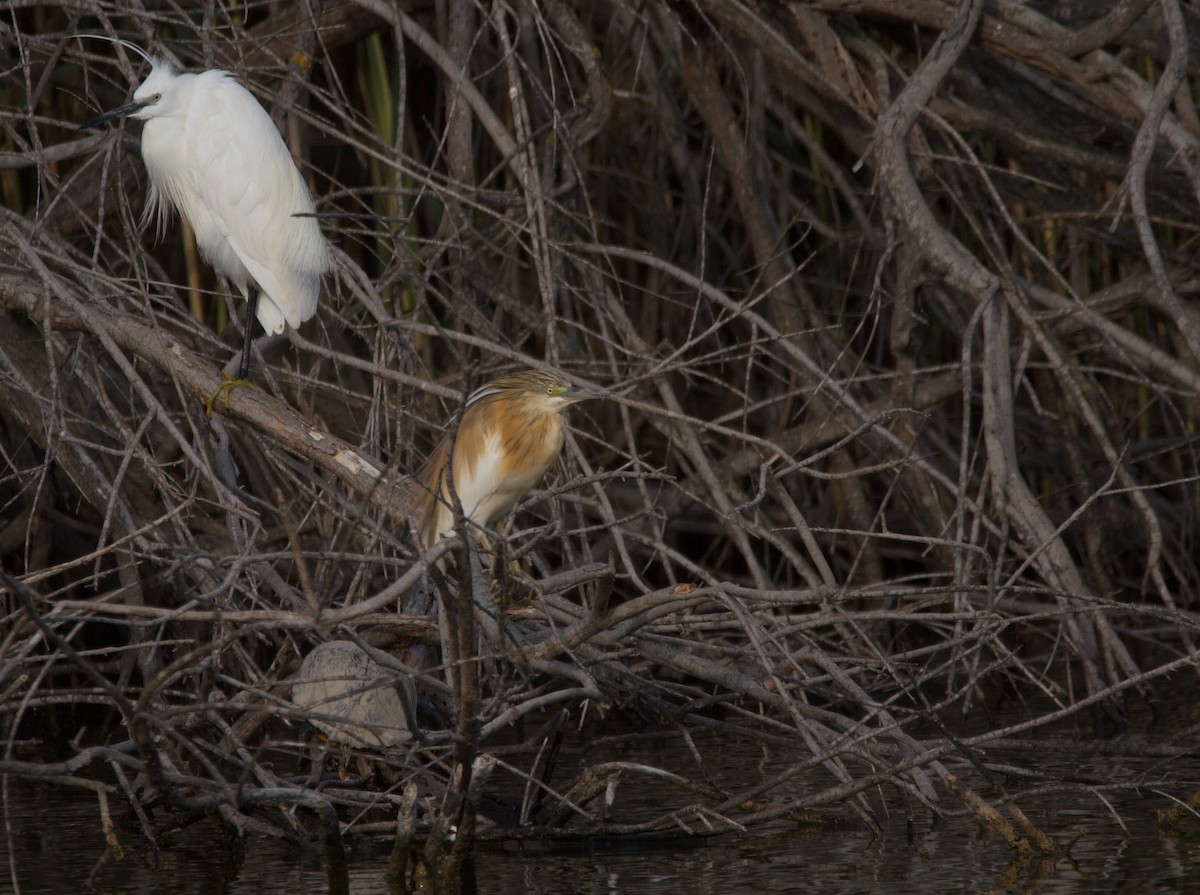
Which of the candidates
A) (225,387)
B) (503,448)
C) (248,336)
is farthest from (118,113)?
(503,448)

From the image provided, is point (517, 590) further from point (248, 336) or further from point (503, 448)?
point (248, 336)

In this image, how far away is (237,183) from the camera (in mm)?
4617

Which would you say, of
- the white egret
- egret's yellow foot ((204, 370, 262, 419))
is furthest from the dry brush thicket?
the white egret

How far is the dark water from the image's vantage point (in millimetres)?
3256

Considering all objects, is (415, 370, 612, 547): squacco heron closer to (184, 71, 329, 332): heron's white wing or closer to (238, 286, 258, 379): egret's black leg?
(238, 286, 258, 379): egret's black leg

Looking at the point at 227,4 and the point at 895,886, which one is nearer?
the point at 895,886

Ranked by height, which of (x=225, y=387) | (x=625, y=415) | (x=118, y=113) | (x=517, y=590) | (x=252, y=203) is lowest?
Answer: (x=517, y=590)

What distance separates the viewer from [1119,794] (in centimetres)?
404

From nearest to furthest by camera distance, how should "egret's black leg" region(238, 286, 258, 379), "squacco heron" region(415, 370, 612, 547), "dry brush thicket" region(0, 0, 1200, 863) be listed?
"dry brush thicket" region(0, 0, 1200, 863) → "squacco heron" region(415, 370, 612, 547) → "egret's black leg" region(238, 286, 258, 379)

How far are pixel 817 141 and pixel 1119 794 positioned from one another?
3.53 metres

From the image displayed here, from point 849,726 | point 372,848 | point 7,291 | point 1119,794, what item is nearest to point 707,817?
point 849,726

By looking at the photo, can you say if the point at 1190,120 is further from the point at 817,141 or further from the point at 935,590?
the point at 935,590

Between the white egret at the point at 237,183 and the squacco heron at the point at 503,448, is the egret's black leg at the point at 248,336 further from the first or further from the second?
the squacco heron at the point at 503,448

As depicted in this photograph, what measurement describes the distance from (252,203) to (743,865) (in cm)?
249
